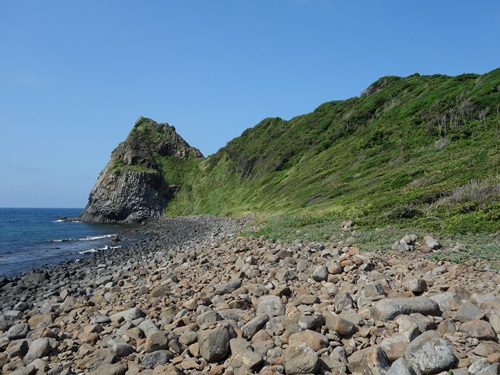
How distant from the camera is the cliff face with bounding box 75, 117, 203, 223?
10281cm

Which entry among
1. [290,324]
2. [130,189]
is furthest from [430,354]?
[130,189]

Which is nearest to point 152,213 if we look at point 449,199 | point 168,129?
point 168,129

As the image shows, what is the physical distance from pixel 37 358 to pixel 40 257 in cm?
3238

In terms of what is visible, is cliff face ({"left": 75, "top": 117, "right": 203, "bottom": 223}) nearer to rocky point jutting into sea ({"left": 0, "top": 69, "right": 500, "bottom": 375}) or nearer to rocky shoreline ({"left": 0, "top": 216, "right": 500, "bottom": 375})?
rocky point jutting into sea ({"left": 0, "top": 69, "right": 500, "bottom": 375})

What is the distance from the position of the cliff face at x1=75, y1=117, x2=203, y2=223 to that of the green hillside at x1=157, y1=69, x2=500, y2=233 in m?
6.43

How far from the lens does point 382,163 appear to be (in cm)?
4388

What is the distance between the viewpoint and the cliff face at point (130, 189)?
102812 mm

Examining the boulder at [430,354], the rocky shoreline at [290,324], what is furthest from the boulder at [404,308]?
the boulder at [430,354]

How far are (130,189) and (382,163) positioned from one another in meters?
80.9

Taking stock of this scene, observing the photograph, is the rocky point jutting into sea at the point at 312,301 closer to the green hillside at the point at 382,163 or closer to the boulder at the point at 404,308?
the boulder at the point at 404,308

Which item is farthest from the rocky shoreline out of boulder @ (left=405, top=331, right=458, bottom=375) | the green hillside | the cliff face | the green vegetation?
the cliff face

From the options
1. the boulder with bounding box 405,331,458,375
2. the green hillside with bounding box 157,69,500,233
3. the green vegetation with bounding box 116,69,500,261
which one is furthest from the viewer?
the green hillside with bounding box 157,69,500,233

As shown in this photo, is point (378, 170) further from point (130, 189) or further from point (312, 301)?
point (130, 189)

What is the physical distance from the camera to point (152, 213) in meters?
105
